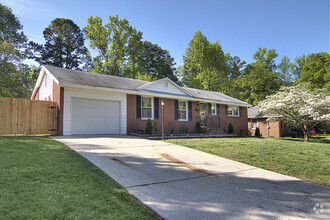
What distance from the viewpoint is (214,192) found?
362 cm

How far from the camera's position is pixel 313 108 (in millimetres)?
15070

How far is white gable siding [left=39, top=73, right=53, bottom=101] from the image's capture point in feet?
40.3

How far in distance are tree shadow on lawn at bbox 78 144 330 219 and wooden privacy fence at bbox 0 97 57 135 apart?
251 inches

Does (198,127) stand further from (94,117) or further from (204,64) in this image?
(204,64)

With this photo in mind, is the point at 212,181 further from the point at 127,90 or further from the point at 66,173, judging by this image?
the point at 127,90

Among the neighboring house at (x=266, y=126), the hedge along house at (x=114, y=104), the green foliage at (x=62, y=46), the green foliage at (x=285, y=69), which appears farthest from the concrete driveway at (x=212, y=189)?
the green foliage at (x=285, y=69)

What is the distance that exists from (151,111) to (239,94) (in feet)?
92.2

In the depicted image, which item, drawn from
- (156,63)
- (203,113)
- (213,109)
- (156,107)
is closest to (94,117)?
(156,107)

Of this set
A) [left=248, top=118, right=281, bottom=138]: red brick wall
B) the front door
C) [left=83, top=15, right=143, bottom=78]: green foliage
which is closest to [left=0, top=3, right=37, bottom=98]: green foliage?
[left=83, top=15, right=143, bottom=78]: green foliage

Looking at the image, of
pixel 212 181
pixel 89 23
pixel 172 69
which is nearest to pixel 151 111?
pixel 212 181

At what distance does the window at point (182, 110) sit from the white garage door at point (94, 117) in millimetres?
4936

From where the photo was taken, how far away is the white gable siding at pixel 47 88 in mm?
12286

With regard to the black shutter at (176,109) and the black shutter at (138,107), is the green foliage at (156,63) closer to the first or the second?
the black shutter at (176,109)

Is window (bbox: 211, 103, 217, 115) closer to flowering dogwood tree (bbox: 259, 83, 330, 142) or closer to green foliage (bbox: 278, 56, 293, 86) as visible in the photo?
flowering dogwood tree (bbox: 259, 83, 330, 142)
